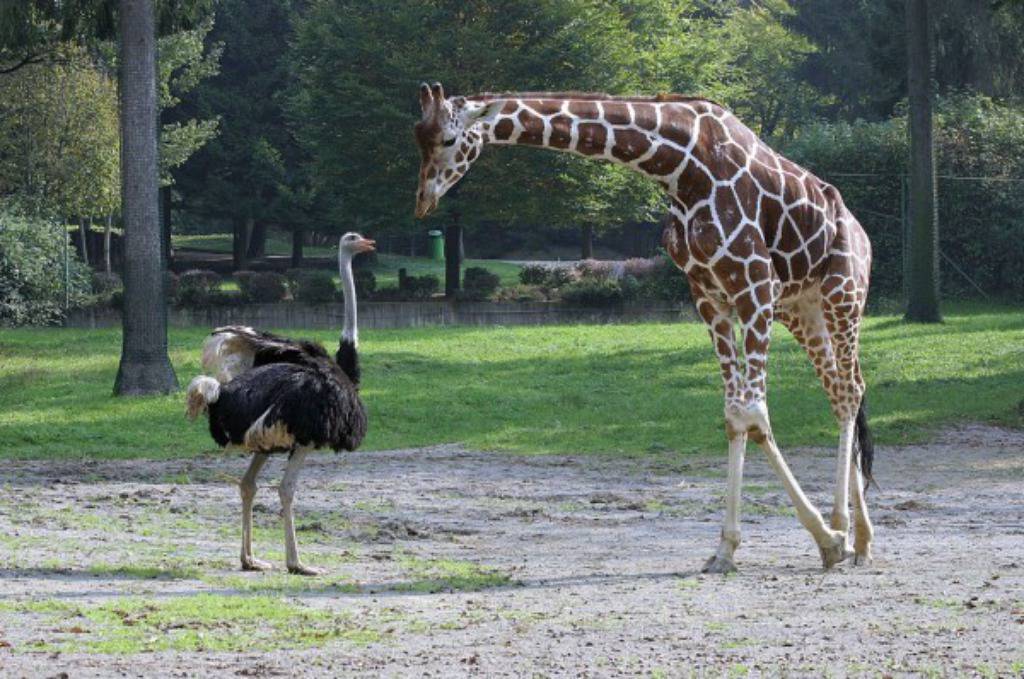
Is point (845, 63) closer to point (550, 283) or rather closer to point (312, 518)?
point (550, 283)

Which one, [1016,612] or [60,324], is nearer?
[1016,612]

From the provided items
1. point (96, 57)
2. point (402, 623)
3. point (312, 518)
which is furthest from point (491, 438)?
point (96, 57)

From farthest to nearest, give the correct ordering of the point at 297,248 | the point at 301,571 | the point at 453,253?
the point at 297,248 < the point at 453,253 < the point at 301,571

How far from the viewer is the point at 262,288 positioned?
129ft

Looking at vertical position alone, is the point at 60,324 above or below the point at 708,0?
below

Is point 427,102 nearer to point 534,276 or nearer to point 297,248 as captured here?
point 534,276

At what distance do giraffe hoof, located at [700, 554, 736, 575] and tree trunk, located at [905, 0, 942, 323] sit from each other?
2199cm

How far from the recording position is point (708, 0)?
232 ft

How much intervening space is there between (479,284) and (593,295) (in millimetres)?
3983

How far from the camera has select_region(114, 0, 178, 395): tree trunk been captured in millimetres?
23656

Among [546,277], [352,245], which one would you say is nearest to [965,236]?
[546,277]

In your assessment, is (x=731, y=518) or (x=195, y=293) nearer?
(x=731, y=518)

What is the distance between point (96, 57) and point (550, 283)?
12.6 m

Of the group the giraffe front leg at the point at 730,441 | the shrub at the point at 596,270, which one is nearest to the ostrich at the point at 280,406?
the giraffe front leg at the point at 730,441
